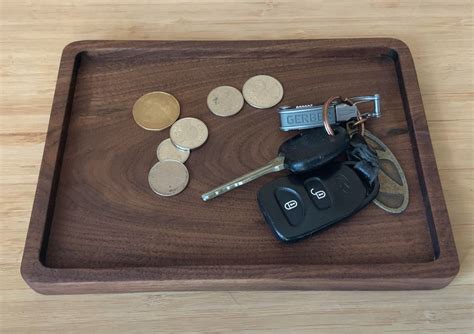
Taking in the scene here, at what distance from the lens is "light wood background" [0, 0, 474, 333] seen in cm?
57

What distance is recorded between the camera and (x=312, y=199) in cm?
58

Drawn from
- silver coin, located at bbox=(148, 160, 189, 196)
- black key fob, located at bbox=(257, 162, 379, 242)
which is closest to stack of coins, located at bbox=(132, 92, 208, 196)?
silver coin, located at bbox=(148, 160, 189, 196)

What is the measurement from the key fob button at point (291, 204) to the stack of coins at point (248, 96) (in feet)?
0.49

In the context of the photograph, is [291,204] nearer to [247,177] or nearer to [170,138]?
[247,177]

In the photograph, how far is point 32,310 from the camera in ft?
1.89

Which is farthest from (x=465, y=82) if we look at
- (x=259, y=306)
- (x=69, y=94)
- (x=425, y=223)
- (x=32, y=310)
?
(x=32, y=310)

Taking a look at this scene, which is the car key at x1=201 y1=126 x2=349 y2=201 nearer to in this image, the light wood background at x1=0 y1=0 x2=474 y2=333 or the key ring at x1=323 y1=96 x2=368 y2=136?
the key ring at x1=323 y1=96 x2=368 y2=136

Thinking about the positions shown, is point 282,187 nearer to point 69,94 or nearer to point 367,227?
point 367,227

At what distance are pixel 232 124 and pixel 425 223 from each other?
0.28 meters

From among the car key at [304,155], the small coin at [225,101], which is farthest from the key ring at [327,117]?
the small coin at [225,101]

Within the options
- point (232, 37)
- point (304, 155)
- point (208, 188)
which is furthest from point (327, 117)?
point (232, 37)

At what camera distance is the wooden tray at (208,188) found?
0.56 meters

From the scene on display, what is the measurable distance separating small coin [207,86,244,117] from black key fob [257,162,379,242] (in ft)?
0.46

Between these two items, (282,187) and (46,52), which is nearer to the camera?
(282,187)
